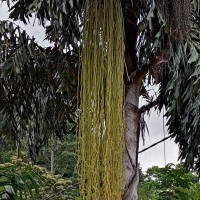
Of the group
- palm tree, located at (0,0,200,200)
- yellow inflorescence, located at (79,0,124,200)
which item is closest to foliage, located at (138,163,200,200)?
palm tree, located at (0,0,200,200)

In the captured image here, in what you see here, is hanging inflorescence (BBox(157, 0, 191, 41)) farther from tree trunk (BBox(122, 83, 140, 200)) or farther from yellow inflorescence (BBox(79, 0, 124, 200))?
tree trunk (BBox(122, 83, 140, 200))

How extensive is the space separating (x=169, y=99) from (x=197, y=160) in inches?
15.5

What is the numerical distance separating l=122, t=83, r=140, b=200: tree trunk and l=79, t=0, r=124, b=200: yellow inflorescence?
46 centimetres

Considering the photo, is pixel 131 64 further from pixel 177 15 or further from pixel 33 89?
pixel 33 89

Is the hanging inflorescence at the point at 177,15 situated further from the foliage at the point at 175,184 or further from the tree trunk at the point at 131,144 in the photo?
the foliage at the point at 175,184

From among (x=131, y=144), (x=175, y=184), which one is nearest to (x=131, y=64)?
(x=131, y=144)

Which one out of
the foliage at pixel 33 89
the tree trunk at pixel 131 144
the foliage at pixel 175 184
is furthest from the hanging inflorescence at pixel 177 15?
the foliage at pixel 175 184

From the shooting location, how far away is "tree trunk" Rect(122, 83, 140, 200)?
6.79 ft

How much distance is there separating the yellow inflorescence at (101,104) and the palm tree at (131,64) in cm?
23

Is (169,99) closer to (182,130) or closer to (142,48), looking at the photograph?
(182,130)

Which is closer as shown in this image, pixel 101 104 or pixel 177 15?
pixel 101 104

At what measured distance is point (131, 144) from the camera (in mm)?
2135

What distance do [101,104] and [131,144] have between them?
0.56 meters

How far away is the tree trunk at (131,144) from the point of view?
2.07 metres
